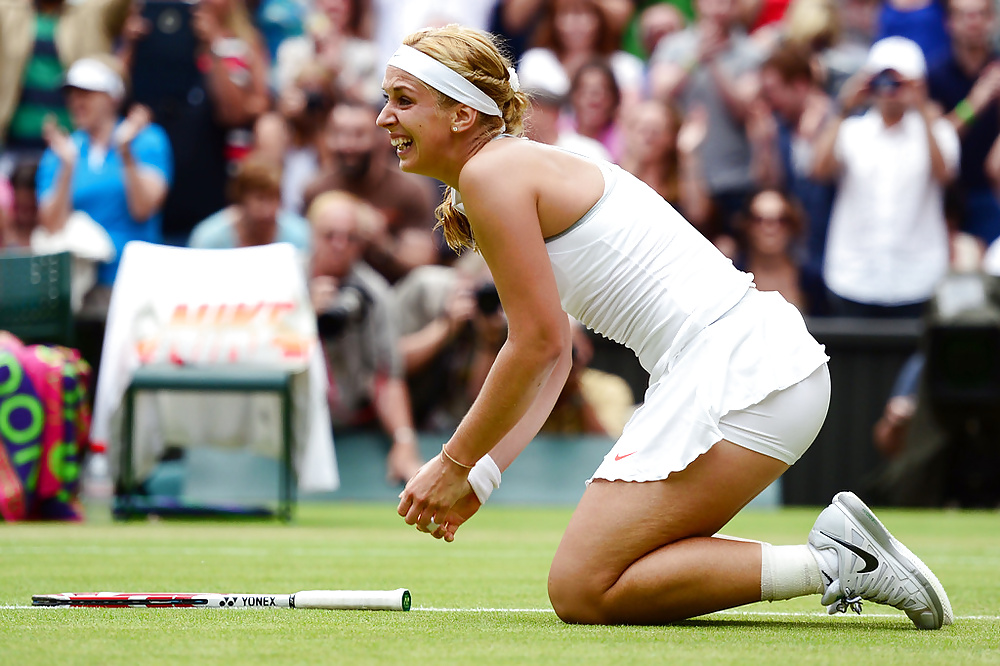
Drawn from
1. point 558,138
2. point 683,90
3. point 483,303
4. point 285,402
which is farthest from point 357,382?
point 683,90

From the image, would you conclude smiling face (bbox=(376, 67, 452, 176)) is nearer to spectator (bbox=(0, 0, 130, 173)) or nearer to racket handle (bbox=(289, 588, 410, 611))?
racket handle (bbox=(289, 588, 410, 611))

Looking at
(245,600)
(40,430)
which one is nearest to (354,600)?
(245,600)

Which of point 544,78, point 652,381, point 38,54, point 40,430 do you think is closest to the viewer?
point 652,381

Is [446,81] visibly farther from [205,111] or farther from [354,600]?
[205,111]

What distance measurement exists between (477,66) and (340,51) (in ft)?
24.7

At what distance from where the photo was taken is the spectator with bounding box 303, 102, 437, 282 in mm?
9766

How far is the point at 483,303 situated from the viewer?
29.4ft

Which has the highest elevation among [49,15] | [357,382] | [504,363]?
[504,363]

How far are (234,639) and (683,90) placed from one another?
793 cm

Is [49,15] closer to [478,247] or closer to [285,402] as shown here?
[285,402]

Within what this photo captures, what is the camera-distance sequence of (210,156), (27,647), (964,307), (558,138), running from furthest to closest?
(210,156) < (558,138) < (964,307) < (27,647)

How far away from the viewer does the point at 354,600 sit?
3.91 metres

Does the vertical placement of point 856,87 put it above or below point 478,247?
below

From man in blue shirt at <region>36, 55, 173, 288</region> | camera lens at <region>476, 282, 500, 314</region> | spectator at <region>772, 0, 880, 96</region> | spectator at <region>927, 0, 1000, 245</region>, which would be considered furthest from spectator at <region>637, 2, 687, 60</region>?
man in blue shirt at <region>36, 55, 173, 288</region>
